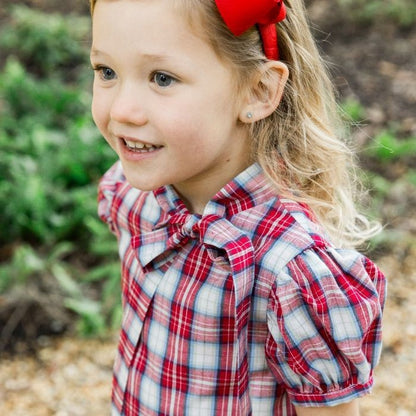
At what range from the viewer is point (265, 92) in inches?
62.4

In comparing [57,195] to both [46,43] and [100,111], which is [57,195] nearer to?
[46,43]

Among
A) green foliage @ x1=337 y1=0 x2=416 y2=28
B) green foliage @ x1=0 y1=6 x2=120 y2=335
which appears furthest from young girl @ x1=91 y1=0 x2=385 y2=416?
green foliage @ x1=337 y1=0 x2=416 y2=28

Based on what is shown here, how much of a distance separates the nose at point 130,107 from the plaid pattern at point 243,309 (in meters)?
0.28

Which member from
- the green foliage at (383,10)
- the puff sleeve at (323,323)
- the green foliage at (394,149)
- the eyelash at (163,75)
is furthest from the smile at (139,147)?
the green foliage at (383,10)

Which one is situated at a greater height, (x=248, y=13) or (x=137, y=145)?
(x=248, y=13)

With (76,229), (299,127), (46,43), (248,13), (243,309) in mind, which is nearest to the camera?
(248,13)

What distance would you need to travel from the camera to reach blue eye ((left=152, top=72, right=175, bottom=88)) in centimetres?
144

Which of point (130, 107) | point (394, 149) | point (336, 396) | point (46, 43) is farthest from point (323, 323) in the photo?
point (46, 43)

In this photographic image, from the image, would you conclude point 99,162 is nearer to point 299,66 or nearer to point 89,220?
point 89,220

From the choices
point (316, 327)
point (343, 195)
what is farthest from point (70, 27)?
point (316, 327)

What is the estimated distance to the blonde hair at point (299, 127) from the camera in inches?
59.7

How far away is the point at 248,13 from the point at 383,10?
5.32m

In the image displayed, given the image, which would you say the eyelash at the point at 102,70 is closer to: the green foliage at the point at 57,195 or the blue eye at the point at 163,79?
the blue eye at the point at 163,79

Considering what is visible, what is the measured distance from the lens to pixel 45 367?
3316mm
